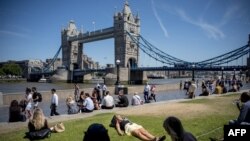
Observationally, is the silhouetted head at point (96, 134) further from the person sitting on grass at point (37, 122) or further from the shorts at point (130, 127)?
the person sitting on grass at point (37, 122)

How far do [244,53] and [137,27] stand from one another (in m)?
44.8

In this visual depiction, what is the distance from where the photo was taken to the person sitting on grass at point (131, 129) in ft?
23.6

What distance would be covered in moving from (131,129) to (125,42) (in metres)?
77.7

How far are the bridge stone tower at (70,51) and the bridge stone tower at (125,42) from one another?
22.2 m

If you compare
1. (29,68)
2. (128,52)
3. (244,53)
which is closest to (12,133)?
(244,53)

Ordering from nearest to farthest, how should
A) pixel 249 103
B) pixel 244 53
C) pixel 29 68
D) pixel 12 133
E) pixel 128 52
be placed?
pixel 249 103
pixel 12 133
pixel 244 53
pixel 128 52
pixel 29 68

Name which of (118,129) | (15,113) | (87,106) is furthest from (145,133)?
(87,106)

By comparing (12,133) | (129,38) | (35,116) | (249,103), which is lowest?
(12,133)

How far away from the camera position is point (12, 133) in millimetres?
8469

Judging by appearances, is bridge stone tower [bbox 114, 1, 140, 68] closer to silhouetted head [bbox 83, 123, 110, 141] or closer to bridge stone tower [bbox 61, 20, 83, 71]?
bridge stone tower [bbox 61, 20, 83, 71]

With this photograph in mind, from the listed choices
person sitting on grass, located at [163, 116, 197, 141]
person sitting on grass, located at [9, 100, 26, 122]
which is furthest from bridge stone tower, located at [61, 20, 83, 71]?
person sitting on grass, located at [163, 116, 197, 141]

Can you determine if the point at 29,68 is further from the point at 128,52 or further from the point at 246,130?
the point at 246,130

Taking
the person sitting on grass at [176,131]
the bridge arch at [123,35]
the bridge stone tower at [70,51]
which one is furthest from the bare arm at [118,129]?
the bridge stone tower at [70,51]

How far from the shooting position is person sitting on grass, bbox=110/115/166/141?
719 centimetres
